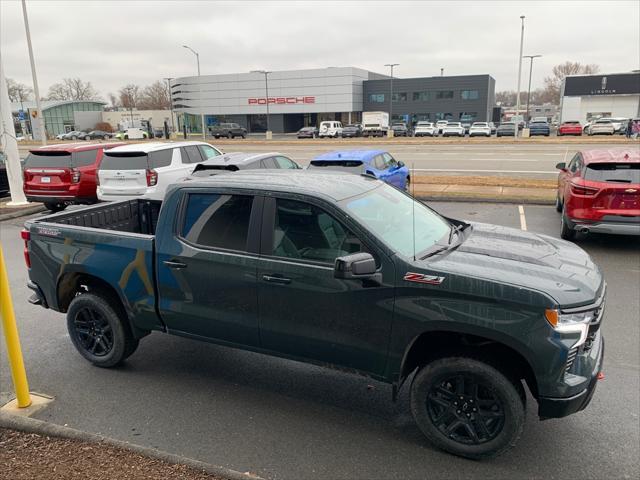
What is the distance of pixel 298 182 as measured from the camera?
395cm

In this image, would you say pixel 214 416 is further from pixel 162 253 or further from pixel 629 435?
pixel 629 435

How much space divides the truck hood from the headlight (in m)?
0.07

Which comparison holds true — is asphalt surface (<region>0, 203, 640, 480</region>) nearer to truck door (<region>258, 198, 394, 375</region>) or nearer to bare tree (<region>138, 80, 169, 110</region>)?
truck door (<region>258, 198, 394, 375</region>)

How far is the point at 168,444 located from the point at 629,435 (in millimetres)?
3271

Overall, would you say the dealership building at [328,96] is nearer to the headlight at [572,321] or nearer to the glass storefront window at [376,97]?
the glass storefront window at [376,97]

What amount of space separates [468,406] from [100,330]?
10.9 feet

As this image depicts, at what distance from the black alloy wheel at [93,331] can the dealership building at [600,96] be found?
73062 millimetres

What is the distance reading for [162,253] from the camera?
13.4ft

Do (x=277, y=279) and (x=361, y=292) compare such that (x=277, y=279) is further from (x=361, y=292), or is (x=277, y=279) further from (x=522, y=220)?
(x=522, y=220)

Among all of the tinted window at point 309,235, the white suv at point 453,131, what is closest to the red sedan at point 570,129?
the white suv at point 453,131

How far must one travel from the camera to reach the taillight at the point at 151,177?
1142 centimetres


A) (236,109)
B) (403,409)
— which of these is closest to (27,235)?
(403,409)

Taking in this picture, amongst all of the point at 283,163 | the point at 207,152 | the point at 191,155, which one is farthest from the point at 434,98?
the point at 191,155

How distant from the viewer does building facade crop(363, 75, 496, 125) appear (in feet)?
243
